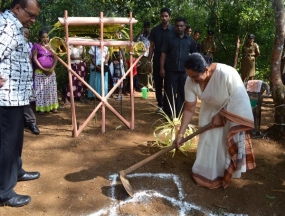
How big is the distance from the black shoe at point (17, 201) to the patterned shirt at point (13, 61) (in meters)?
0.97

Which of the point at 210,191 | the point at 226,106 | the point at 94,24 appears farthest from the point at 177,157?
the point at 94,24

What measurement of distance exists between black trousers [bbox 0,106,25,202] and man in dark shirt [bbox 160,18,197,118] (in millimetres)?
2996

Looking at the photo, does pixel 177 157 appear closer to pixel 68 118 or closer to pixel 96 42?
pixel 96 42

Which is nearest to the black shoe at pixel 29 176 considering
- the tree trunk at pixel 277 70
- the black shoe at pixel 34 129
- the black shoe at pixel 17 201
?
the black shoe at pixel 17 201

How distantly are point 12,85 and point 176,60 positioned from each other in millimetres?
3347

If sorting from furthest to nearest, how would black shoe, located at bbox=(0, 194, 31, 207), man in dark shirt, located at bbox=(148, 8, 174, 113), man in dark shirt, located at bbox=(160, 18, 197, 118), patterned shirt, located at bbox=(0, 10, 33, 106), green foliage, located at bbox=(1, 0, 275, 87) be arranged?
green foliage, located at bbox=(1, 0, 275, 87)
man in dark shirt, located at bbox=(148, 8, 174, 113)
man in dark shirt, located at bbox=(160, 18, 197, 118)
black shoe, located at bbox=(0, 194, 31, 207)
patterned shirt, located at bbox=(0, 10, 33, 106)

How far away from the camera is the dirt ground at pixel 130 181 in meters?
3.18

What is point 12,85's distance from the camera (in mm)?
2891

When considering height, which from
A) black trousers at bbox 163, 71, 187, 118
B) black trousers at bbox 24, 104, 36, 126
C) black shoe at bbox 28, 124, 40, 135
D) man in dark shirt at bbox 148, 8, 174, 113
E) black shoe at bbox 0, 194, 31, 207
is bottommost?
black shoe at bbox 0, 194, 31, 207

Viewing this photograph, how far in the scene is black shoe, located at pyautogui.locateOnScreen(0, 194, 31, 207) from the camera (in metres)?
3.10

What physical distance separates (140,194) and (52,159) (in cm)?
149

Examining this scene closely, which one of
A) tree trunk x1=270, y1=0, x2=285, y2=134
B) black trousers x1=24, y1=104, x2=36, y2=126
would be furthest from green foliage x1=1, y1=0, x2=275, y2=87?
tree trunk x1=270, y1=0, x2=285, y2=134

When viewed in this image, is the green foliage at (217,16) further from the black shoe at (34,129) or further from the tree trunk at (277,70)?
the tree trunk at (277,70)

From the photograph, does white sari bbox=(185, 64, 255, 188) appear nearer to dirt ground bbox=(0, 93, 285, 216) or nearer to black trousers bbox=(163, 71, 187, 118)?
dirt ground bbox=(0, 93, 285, 216)
